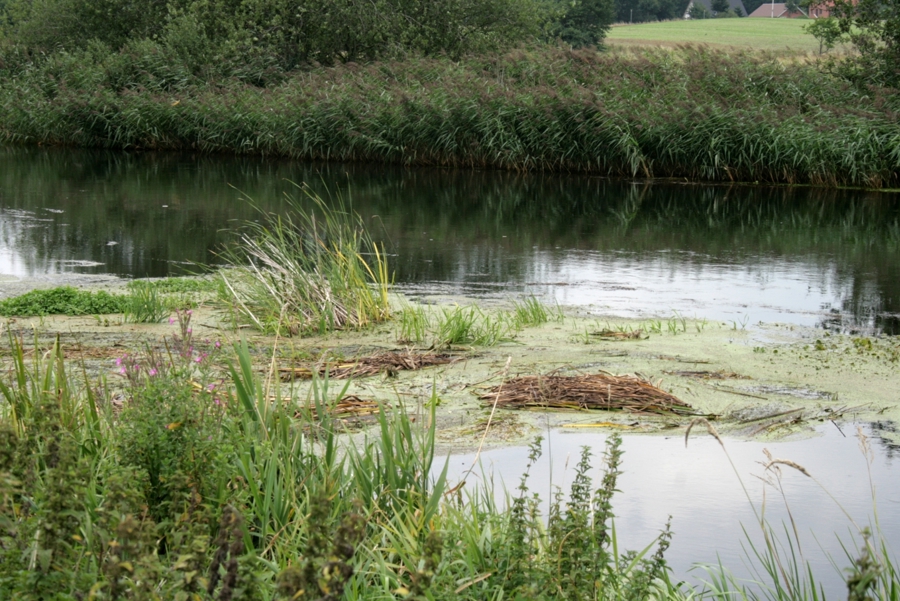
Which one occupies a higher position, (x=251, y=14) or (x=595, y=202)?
(x=251, y=14)

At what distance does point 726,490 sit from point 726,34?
201ft

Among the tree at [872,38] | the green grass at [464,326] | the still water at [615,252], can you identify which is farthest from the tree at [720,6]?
the green grass at [464,326]

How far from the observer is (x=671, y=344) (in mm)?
7266

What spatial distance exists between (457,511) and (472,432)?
156 cm

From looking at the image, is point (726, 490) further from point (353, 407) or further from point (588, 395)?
point (353, 407)

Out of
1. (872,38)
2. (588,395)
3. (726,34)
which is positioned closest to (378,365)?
(588,395)

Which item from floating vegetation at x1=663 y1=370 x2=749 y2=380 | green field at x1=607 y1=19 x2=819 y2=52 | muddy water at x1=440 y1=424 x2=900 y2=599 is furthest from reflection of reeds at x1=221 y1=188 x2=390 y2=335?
green field at x1=607 y1=19 x2=819 y2=52

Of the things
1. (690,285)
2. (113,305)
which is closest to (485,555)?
(113,305)

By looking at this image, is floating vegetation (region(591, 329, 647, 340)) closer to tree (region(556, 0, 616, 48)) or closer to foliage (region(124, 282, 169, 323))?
foliage (region(124, 282, 169, 323))

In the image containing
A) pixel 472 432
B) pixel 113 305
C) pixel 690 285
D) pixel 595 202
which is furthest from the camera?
pixel 595 202

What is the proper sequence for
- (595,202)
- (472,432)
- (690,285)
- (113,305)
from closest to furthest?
1. (472,432)
2. (113,305)
3. (690,285)
4. (595,202)

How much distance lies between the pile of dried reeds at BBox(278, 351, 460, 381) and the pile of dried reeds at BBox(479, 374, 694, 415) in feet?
2.14

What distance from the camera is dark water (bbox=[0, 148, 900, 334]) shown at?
10.0 meters

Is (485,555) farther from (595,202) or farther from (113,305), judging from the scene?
(595,202)
